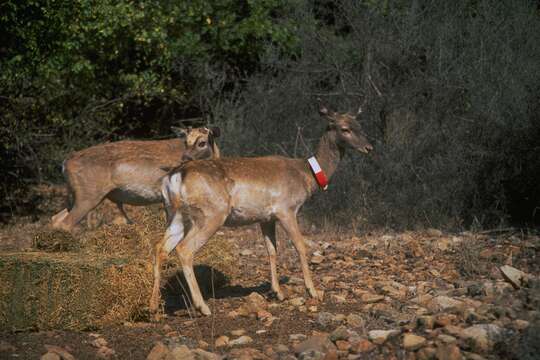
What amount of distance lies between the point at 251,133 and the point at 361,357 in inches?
401

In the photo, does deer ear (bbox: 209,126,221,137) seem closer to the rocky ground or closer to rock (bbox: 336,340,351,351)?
the rocky ground

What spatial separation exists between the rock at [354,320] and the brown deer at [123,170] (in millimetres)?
4805

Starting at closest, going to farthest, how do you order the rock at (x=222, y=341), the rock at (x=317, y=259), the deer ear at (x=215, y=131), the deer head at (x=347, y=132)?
1. the rock at (x=222, y=341)
2. the deer head at (x=347, y=132)
3. the rock at (x=317, y=259)
4. the deer ear at (x=215, y=131)

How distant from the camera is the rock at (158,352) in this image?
6.07m

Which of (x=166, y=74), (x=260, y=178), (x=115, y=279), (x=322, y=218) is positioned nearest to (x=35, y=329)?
(x=115, y=279)

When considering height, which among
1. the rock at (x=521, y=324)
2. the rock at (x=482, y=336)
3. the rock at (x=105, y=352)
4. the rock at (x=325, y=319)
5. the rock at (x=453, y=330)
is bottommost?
the rock at (x=325, y=319)

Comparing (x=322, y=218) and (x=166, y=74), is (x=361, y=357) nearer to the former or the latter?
(x=322, y=218)

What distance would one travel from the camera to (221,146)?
15.6 meters

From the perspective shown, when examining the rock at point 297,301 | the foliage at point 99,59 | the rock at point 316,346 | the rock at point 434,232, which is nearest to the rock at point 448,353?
the rock at point 316,346

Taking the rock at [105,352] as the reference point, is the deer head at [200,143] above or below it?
above

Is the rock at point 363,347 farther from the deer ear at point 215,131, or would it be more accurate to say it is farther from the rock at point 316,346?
the deer ear at point 215,131

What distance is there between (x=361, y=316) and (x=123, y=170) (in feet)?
16.8

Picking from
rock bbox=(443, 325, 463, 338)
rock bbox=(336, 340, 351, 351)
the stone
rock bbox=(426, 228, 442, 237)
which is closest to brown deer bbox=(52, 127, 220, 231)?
rock bbox=(426, 228, 442, 237)

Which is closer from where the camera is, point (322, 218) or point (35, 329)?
point (35, 329)
